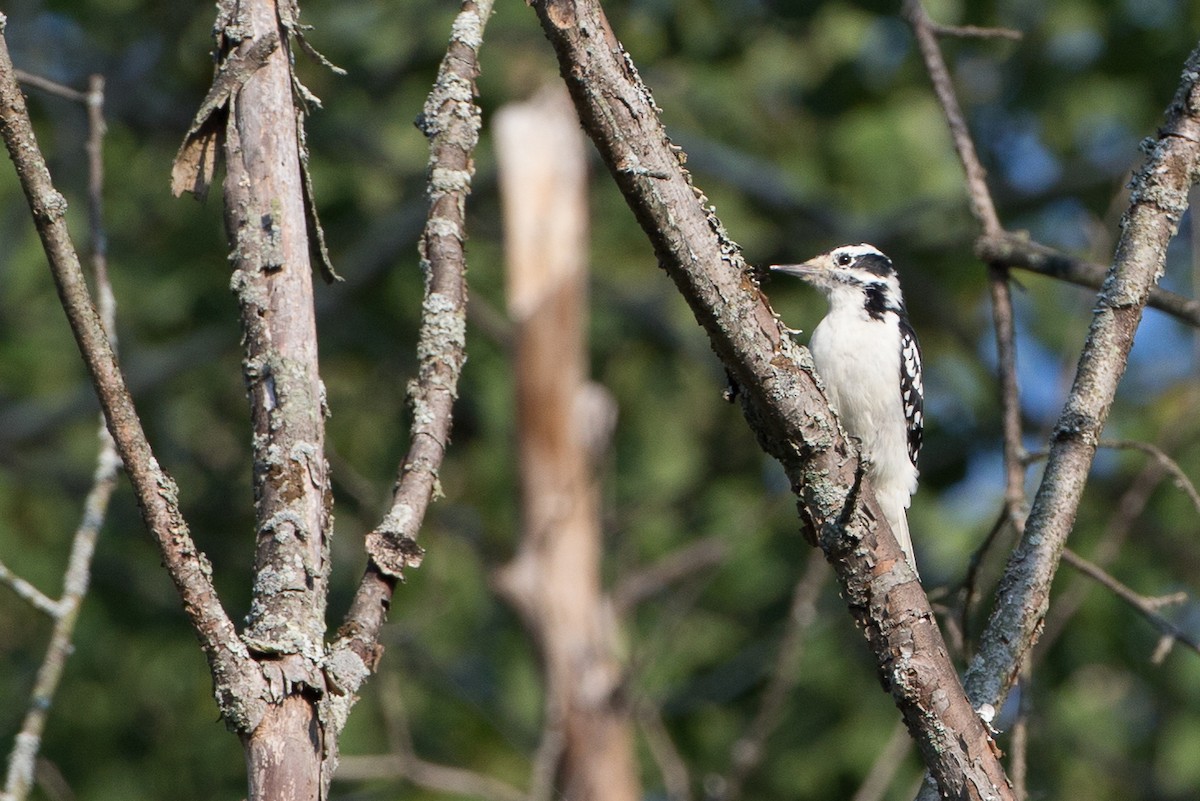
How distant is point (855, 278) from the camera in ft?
19.8

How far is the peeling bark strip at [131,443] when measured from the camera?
2266 mm

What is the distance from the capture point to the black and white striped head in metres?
5.95

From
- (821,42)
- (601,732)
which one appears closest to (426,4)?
(821,42)

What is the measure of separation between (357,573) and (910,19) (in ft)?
24.9

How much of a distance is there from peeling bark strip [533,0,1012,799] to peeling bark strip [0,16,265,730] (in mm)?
903

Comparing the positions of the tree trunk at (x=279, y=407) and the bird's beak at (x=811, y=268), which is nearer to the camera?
the tree trunk at (x=279, y=407)

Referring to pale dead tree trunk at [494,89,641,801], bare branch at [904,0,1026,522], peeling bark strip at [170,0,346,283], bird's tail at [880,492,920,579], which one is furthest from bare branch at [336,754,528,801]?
peeling bark strip at [170,0,346,283]

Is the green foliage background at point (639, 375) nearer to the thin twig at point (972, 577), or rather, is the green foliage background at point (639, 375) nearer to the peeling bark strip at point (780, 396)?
the thin twig at point (972, 577)

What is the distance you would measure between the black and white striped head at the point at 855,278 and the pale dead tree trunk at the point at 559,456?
2.46 metres

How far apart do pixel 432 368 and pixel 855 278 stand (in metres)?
3.50

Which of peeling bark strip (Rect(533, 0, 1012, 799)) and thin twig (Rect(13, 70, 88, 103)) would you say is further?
thin twig (Rect(13, 70, 88, 103))

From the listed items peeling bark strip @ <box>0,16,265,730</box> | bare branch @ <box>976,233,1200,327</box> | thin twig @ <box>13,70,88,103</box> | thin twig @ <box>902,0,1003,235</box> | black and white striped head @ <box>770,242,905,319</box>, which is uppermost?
black and white striped head @ <box>770,242,905,319</box>

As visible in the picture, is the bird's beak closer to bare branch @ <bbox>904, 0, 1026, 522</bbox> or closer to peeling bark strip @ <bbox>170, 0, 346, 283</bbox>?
bare branch @ <bbox>904, 0, 1026, 522</bbox>

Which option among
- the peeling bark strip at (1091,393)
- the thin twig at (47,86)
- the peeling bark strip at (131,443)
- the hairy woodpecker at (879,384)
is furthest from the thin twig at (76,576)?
the hairy woodpecker at (879,384)
